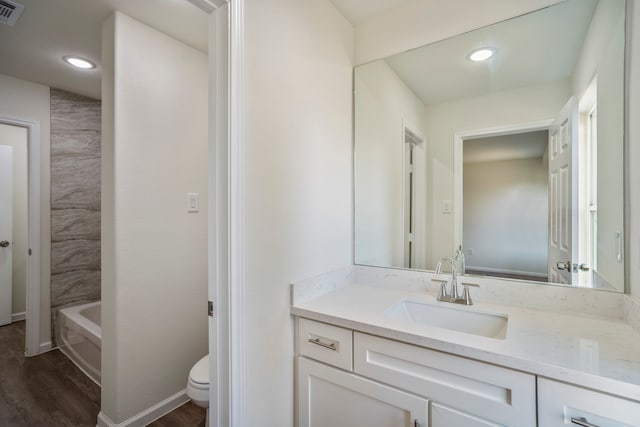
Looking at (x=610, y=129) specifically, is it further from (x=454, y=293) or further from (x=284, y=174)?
(x=284, y=174)

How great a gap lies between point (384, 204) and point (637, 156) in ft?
3.60

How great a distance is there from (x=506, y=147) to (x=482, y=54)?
1.67 feet

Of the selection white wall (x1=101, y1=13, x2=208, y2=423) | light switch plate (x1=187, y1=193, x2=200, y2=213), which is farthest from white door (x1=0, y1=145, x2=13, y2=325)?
light switch plate (x1=187, y1=193, x2=200, y2=213)

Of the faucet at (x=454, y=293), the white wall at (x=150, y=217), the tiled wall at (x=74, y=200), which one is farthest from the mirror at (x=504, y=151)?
the tiled wall at (x=74, y=200)

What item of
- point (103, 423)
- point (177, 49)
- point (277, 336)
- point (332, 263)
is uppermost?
point (177, 49)

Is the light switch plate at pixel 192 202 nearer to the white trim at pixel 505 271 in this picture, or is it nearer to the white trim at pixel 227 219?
the white trim at pixel 227 219

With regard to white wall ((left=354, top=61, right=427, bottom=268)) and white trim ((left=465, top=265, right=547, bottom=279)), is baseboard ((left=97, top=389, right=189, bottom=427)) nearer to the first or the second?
white wall ((left=354, top=61, right=427, bottom=268))

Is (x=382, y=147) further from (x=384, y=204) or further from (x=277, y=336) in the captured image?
(x=277, y=336)

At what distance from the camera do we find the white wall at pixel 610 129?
1141 mm

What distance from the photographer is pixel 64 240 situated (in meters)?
2.71

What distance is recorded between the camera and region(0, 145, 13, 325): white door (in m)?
3.20

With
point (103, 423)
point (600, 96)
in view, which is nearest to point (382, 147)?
point (600, 96)

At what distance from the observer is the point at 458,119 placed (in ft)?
5.24

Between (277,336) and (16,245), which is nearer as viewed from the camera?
(277,336)
